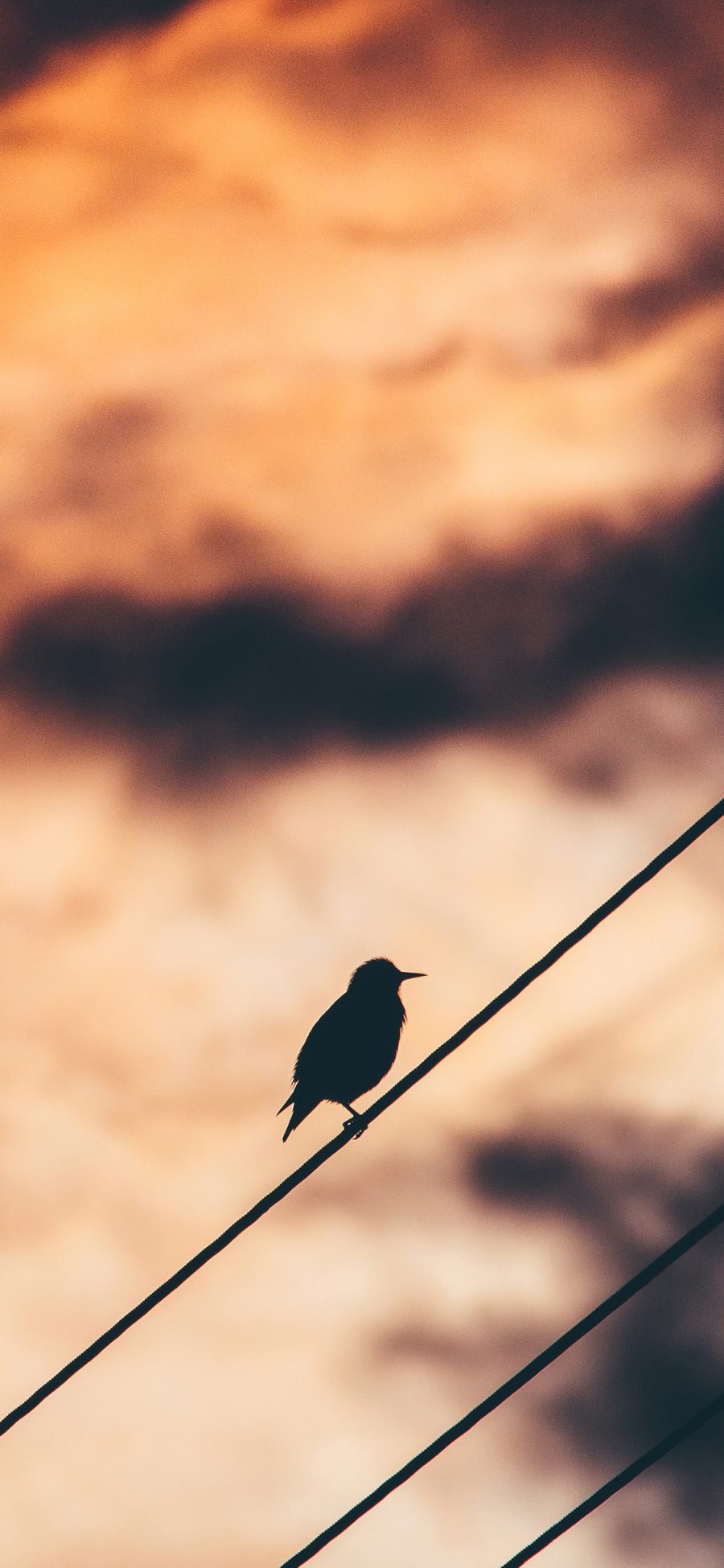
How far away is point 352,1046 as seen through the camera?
1242 centimetres

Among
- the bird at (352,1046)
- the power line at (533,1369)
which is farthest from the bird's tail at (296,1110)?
the power line at (533,1369)

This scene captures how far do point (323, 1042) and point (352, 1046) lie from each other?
0.23 metres

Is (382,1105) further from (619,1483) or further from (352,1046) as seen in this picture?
(352,1046)

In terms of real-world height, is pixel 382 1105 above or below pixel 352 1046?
below

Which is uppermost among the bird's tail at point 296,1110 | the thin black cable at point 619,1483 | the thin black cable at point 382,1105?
the bird's tail at point 296,1110

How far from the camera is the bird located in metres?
12.3

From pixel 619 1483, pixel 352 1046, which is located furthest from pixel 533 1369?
pixel 352 1046

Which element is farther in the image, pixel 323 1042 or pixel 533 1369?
pixel 323 1042

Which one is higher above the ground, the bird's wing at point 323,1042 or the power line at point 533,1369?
the bird's wing at point 323,1042

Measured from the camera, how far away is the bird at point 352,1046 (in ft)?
40.3

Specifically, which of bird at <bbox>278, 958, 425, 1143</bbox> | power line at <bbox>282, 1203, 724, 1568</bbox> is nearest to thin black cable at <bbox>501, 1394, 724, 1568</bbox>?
power line at <bbox>282, 1203, 724, 1568</bbox>

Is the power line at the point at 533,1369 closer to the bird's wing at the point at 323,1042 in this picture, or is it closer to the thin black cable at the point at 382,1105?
the thin black cable at the point at 382,1105

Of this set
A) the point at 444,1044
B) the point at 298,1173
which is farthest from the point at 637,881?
the point at 298,1173

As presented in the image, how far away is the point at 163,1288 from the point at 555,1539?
1.57 metres
